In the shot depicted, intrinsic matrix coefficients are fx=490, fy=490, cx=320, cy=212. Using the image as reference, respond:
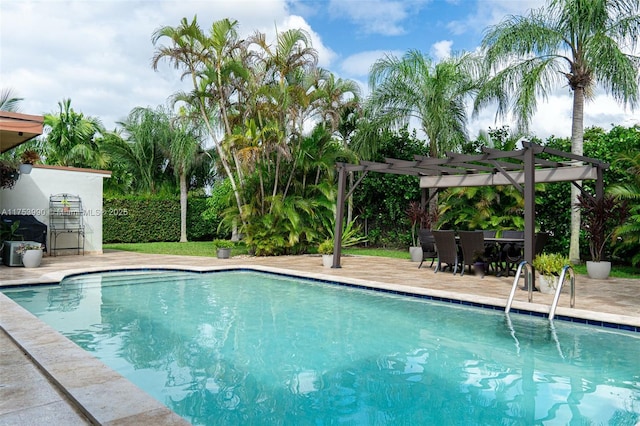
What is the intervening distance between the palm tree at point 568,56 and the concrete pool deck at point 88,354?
13.6ft

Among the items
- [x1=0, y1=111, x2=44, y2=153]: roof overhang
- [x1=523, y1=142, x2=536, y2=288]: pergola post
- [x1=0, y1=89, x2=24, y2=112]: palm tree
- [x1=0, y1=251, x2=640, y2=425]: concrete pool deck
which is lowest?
[x1=0, y1=251, x2=640, y2=425]: concrete pool deck

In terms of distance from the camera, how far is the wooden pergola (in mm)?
8359

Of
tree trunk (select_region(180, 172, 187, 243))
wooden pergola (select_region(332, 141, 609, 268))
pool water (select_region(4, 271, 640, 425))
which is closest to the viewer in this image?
pool water (select_region(4, 271, 640, 425))

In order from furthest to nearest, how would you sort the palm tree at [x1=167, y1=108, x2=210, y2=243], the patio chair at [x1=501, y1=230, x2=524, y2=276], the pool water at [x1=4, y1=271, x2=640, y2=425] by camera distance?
1. the palm tree at [x1=167, y1=108, x2=210, y2=243]
2. the patio chair at [x1=501, y1=230, x2=524, y2=276]
3. the pool water at [x1=4, y1=271, x2=640, y2=425]

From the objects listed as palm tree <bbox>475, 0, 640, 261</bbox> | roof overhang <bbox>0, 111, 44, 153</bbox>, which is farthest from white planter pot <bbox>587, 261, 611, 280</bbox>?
roof overhang <bbox>0, 111, 44, 153</bbox>

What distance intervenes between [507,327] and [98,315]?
5.56 m

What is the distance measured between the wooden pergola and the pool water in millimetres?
2727

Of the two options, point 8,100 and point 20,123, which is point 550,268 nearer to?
point 20,123

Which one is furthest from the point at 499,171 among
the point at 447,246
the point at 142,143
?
the point at 142,143

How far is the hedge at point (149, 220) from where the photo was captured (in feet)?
66.3

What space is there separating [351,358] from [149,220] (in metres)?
17.9

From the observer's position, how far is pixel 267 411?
144 inches

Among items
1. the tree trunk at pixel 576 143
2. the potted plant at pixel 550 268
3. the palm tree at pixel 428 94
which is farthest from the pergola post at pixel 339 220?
the tree trunk at pixel 576 143

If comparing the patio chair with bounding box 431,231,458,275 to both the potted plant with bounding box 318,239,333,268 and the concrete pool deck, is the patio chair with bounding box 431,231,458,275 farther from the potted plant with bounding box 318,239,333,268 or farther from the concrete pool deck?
the potted plant with bounding box 318,239,333,268
